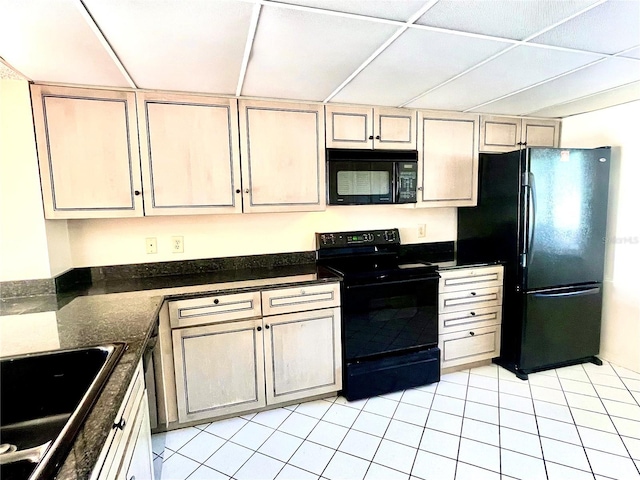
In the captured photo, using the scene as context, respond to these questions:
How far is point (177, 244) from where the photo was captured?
2406 mm

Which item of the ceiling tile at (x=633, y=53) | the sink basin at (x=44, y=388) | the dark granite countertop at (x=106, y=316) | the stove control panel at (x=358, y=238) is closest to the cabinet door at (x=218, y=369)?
the dark granite countertop at (x=106, y=316)

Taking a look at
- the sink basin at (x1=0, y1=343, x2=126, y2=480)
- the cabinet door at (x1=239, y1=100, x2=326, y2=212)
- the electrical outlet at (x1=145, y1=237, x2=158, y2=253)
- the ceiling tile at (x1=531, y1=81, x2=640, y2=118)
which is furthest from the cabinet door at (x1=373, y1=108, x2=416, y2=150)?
the sink basin at (x1=0, y1=343, x2=126, y2=480)

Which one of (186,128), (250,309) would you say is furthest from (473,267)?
(186,128)

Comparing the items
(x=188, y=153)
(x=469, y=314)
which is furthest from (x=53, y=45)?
(x=469, y=314)

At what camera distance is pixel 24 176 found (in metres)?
1.86

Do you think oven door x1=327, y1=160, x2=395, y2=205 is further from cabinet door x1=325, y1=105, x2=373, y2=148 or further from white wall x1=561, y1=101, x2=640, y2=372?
white wall x1=561, y1=101, x2=640, y2=372

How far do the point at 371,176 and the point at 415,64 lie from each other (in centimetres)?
89

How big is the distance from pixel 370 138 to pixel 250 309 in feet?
4.81

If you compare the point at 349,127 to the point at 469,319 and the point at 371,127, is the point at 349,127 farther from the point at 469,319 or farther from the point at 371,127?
the point at 469,319

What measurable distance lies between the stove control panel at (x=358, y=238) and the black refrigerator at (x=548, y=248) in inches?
25.0

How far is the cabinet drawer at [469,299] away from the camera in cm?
256

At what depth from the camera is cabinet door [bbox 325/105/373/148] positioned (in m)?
2.39

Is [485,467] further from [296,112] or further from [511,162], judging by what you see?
[296,112]

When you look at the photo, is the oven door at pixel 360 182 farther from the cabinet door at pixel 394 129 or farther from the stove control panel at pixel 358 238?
the stove control panel at pixel 358 238
